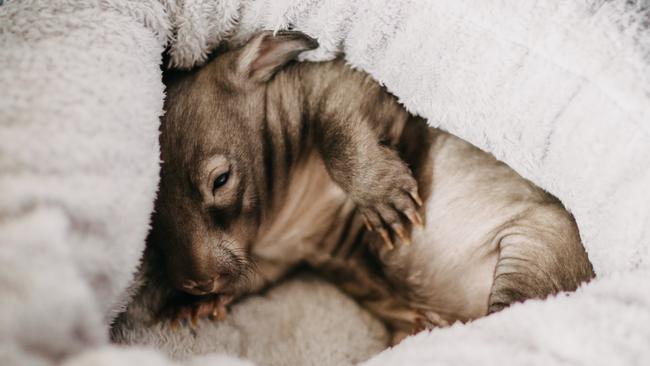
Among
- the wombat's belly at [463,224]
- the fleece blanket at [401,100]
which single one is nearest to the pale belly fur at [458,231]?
the wombat's belly at [463,224]

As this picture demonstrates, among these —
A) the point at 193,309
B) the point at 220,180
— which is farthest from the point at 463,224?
the point at 193,309

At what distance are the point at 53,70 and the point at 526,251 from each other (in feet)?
3.07

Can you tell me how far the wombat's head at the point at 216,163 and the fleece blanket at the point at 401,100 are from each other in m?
0.06

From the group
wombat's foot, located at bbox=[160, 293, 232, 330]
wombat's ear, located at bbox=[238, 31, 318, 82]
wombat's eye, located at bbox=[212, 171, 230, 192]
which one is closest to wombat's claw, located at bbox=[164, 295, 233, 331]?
wombat's foot, located at bbox=[160, 293, 232, 330]

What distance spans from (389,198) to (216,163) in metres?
0.38

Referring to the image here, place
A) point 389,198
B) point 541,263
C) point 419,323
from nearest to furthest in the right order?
point 541,263 → point 389,198 → point 419,323

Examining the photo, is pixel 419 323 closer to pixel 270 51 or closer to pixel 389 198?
pixel 389 198

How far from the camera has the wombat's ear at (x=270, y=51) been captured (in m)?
1.25

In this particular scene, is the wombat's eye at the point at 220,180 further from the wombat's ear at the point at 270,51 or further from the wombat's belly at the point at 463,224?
the wombat's belly at the point at 463,224

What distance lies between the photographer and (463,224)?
4.47 ft

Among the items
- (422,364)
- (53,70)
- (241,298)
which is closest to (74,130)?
(53,70)

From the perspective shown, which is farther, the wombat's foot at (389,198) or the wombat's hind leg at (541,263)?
the wombat's foot at (389,198)

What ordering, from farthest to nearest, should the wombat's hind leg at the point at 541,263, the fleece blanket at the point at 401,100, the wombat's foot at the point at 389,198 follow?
1. the wombat's foot at the point at 389,198
2. the wombat's hind leg at the point at 541,263
3. the fleece blanket at the point at 401,100

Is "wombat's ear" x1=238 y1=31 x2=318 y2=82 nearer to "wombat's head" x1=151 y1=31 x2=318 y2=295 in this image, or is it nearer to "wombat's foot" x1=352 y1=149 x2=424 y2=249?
"wombat's head" x1=151 y1=31 x2=318 y2=295
